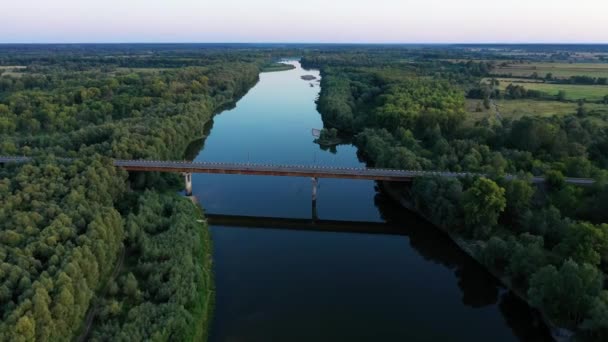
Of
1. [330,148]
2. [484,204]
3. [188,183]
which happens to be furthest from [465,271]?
[330,148]

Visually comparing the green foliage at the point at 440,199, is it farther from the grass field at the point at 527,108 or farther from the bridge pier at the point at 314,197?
the grass field at the point at 527,108

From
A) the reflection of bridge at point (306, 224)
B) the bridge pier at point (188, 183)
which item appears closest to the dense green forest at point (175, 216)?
the bridge pier at point (188, 183)

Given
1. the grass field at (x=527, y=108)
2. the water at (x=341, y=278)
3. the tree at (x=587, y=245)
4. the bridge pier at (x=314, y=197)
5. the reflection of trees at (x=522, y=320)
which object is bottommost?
the reflection of trees at (x=522, y=320)

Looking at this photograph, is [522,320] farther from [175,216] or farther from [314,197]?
[175,216]

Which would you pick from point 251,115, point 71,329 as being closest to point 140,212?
point 71,329

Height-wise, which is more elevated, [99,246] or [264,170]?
[264,170]

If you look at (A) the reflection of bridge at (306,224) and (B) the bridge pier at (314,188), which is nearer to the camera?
(A) the reflection of bridge at (306,224)
